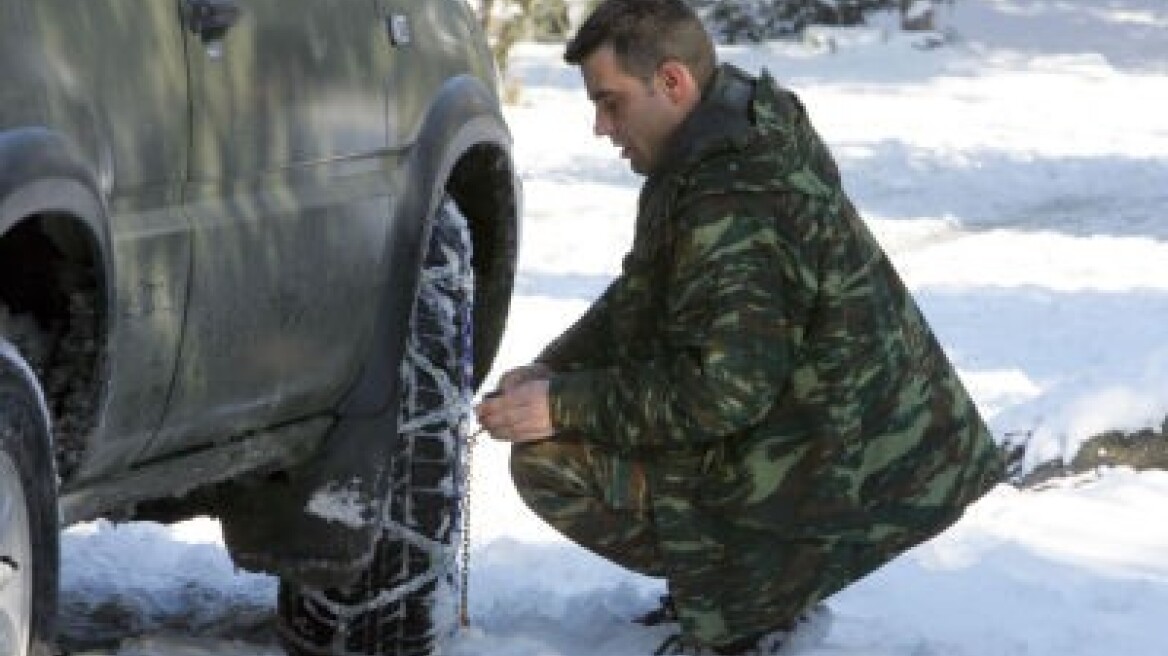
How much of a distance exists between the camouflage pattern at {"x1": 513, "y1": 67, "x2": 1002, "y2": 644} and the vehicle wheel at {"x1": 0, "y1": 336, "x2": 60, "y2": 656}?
4.98 feet

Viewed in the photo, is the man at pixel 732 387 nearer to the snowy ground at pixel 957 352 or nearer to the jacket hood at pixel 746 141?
the jacket hood at pixel 746 141

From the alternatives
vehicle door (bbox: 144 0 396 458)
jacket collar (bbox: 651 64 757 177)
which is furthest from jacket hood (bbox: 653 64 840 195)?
vehicle door (bbox: 144 0 396 458)

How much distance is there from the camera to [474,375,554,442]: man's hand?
5.17m

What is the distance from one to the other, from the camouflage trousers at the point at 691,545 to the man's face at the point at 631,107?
54 centimetres

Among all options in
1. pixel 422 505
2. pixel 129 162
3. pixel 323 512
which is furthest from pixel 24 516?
pixel 422 505

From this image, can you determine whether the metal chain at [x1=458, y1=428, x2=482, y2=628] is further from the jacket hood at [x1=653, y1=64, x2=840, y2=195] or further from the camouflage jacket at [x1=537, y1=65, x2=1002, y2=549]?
the jacket hood at [x1=653, y1=64, x2=840, y2=195]

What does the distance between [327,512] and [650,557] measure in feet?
2.04

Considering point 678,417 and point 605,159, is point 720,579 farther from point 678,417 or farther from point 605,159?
point 605,159

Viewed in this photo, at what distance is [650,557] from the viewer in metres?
5.36

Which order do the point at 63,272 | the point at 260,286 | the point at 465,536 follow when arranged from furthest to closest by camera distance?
the point at 465,536
the point at 260,286
the point at 63,272

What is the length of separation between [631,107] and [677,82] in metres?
0.09

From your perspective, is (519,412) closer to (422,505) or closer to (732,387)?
(422,505)

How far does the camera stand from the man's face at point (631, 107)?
5078 mm

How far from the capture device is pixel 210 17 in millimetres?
4297
